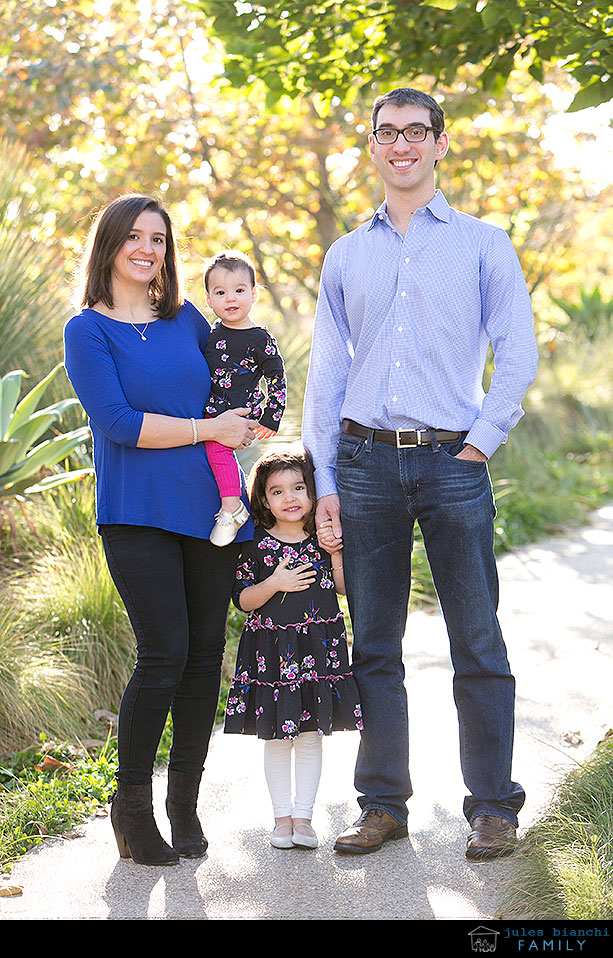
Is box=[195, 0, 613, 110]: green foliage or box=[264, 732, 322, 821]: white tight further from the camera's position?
box=[195, 0, 613, 110]: green foliage

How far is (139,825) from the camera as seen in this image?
311 cm

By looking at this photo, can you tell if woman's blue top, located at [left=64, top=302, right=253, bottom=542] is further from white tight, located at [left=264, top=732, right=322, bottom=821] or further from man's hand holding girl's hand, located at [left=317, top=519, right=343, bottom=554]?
white tight, located at [left=264, top=732, right=322, bottom=821]

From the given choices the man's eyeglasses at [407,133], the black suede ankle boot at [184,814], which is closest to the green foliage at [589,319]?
the man's eyeglasses at [407,133]

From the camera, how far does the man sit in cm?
309

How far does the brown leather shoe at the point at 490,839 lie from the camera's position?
3082 millimetres

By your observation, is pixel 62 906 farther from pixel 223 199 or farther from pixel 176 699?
pixel 223 199

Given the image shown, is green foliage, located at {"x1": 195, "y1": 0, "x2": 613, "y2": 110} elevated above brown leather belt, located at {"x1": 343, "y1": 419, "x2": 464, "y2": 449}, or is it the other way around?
green foliage, located at {"x1": 195, "y1": 0, "x2": 613, "y2": 110}

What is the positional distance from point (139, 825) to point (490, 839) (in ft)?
3.53

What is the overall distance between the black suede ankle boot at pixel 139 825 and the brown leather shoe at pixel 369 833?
54cm

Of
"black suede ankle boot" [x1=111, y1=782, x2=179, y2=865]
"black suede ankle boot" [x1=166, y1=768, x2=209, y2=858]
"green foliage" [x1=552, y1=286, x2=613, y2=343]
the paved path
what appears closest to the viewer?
the paved path

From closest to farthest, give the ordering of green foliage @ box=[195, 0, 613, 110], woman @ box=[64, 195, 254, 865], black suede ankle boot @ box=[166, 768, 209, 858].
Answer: woman @ box=[64, 195, 254, 865] < black suede ankle boot @ box=[166, 768, 209, 858] < green foliage @ box=[195, 0, 613, 110]

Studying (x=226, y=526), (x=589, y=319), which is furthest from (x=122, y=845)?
(x=589, y=319)
